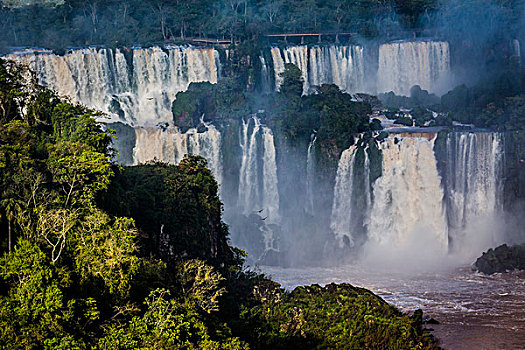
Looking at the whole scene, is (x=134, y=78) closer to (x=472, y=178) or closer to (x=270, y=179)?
(x=270, y=179)

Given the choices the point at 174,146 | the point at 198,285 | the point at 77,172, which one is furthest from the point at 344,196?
the point at 77,172

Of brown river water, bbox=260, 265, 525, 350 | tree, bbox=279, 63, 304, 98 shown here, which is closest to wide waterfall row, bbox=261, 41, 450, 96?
tree, bbox=279, 63, 304, 98

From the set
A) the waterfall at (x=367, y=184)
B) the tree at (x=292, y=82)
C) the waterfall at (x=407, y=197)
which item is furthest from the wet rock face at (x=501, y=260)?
the tree at (x=292, y=82)

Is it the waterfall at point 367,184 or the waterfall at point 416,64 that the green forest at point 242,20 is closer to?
the waterfall at point 416,64

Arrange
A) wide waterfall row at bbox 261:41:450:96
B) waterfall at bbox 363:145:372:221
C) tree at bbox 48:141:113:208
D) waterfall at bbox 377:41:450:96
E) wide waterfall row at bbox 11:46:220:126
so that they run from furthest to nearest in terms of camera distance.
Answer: waterfall at bbox 377:41:450:96, wide waterfall row at bbox 261:41:450:96, wide waterfall row at bbox 11:46:220:126, waterfall at bbox 363:145:372:221, tree at bbox 48:141:113:208

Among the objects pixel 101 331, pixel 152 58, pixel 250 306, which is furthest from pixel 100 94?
pixel 101 331

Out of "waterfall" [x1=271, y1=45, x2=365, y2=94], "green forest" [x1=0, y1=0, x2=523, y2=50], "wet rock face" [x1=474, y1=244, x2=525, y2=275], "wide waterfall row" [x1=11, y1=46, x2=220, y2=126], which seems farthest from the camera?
"green forest" [x1=0, y1=0, x2=523, y2=50]

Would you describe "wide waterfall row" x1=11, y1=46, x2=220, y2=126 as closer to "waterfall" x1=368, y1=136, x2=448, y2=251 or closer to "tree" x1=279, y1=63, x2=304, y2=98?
"tree" x1=279, y1=63, x2=304, y2=98
